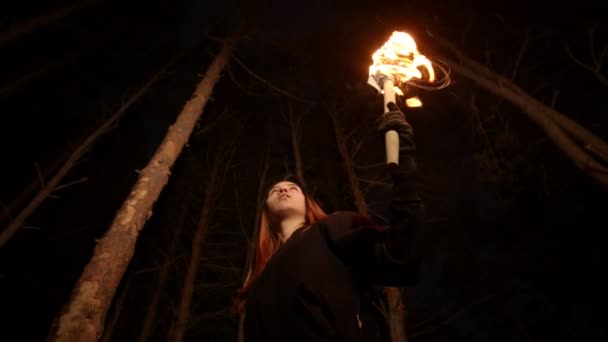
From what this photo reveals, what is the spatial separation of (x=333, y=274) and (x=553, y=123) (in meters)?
5.55

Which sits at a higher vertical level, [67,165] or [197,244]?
[67,165]

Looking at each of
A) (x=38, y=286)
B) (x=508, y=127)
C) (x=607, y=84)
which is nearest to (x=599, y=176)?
(x=607, y=84)

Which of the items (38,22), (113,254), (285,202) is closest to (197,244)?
(38,22)

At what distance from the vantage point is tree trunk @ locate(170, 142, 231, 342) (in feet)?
28.7

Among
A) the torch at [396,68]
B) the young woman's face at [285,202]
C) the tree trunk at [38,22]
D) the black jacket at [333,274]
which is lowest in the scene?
the black jacket at [333,274]

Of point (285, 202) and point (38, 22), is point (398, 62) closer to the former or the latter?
point (285, 202)

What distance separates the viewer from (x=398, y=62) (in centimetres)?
295

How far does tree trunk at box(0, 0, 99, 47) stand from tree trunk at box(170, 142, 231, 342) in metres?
5.18

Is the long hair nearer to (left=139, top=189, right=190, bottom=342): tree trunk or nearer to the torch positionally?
the torch

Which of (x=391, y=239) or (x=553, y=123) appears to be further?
(x=553, y=123)

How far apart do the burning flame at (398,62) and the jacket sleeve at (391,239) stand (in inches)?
36.2

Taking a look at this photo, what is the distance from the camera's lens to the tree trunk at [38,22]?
6445mm

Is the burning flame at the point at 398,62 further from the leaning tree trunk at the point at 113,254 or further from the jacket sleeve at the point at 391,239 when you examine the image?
the leaning tree trunk at the point at 113,254

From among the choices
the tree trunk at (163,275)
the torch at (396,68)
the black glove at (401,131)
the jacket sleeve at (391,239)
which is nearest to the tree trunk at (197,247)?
the tree trunk at (163,275)
